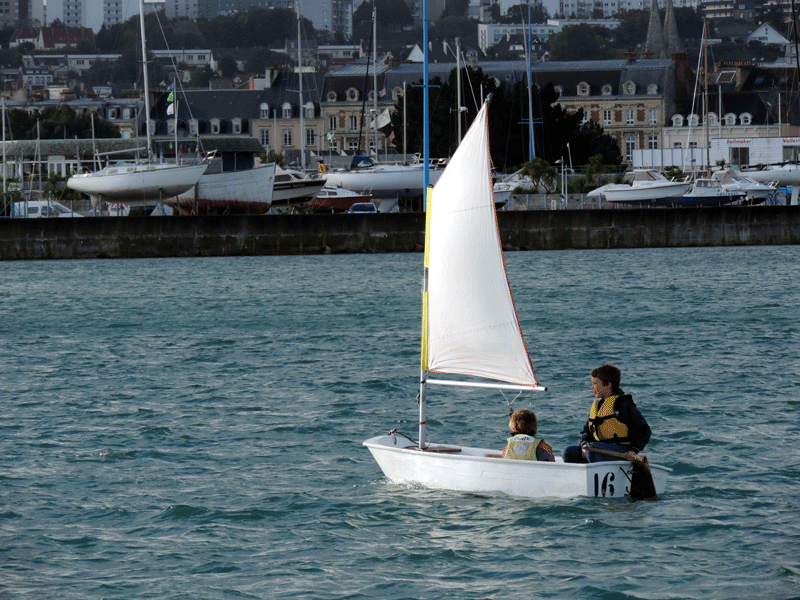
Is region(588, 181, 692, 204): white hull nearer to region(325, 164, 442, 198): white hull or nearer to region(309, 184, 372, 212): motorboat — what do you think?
region(325, 164, 442, 198): white hull

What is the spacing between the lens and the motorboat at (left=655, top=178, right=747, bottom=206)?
222 feet

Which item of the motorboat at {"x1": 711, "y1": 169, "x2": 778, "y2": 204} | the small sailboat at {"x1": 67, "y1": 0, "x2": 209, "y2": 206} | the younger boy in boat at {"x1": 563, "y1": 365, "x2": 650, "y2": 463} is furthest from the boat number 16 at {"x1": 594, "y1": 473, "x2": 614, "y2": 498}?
the motorboat at {"x1": 711, "y1": 169, "x2": 778, "y2": 204}

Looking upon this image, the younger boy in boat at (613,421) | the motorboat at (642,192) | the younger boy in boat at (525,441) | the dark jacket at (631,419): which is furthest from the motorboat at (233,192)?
the dark jacket at (631,419)

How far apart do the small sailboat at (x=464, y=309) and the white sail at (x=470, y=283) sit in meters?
0.01

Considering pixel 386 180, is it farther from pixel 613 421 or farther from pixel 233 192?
pixel 613 421

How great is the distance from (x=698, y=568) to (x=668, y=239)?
4652 centimetres

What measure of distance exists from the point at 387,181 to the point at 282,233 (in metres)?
18.7

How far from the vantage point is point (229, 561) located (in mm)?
12523

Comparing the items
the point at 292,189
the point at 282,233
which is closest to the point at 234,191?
the point at 292,189

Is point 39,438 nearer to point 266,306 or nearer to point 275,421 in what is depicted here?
point 275,421

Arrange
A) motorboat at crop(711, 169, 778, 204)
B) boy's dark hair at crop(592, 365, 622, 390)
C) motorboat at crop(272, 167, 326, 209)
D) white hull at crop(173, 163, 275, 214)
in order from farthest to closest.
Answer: motorboat at crop(711, 169, 778, 204)
motorboat at crop(272, 167, 326, 209)
white hull at crop(173, 163, 275, 214)
boy's dark hair at crop(592, 365, 622, 390)

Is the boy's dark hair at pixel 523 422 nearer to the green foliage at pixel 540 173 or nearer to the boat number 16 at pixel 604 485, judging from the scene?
the boat number 16 at pixel 604 485

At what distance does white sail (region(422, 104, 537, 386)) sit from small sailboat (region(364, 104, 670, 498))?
1cm

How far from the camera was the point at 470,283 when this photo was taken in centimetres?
1451
